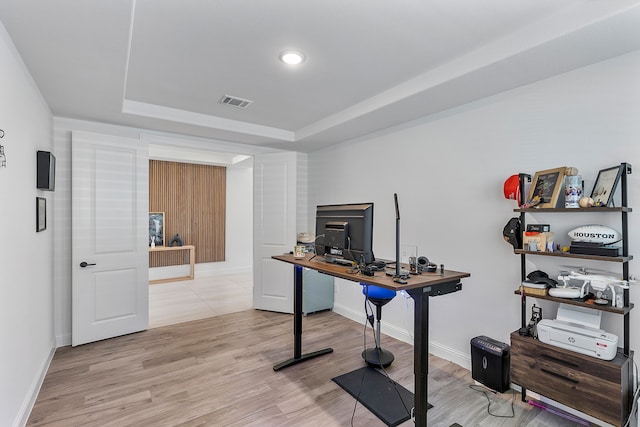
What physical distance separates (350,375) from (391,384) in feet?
1.19

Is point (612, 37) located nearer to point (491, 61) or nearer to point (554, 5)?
point (554, 5)

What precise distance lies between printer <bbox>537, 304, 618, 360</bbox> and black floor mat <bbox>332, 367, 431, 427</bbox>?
1.09 metres

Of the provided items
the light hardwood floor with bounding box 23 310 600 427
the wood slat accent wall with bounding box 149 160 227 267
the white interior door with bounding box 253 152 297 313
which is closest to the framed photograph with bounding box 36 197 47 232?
the light hardwood floor with bounding box 23 310 600 427

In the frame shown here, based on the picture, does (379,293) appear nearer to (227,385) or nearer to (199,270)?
(227,385)

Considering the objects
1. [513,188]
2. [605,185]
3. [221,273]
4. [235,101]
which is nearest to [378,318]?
[513,188]

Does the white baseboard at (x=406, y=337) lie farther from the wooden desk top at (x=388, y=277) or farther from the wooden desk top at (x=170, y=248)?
the wooden desk top at (x=170, y=248)

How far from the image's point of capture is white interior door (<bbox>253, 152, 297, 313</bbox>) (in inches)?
182

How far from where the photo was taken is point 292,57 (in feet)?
7.65

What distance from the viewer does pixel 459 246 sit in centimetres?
300

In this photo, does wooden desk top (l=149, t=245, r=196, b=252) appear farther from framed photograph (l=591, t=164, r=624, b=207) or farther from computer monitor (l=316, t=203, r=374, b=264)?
framed photograph (l=591, t=164, r=624, b=207)

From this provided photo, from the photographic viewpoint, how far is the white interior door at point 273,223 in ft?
15.2

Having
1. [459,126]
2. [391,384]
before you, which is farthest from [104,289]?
[459,126]

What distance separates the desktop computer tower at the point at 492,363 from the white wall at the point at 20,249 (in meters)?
3.22

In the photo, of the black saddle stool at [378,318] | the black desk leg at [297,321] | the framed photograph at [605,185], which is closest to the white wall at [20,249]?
the black desk leg at [297,321]
